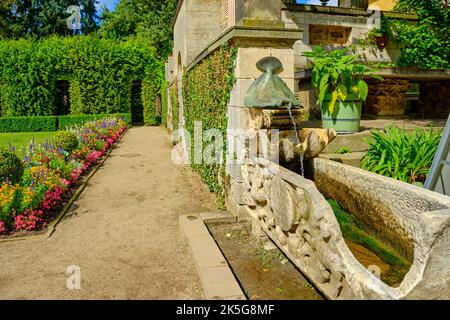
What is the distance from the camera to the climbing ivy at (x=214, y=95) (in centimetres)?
470

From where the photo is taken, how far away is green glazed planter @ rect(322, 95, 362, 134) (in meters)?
5.01

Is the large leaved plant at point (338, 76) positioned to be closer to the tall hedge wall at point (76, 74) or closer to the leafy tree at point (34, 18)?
the tall hedge wall at point (76, 74)

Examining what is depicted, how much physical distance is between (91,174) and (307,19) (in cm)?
639

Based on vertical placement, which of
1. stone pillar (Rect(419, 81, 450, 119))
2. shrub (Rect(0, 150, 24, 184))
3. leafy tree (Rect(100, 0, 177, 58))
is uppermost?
leafy tree (Rect(100, 0, 177, 58))

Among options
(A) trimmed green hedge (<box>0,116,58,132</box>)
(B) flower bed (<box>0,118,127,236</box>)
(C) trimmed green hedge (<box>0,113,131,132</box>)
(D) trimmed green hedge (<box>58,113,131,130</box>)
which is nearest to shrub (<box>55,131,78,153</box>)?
(B) flower bed (<box>0,118,127,236</box>)

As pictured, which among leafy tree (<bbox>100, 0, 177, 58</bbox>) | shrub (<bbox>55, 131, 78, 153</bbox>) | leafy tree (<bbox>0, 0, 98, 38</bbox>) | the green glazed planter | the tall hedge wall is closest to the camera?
the green glazed planter

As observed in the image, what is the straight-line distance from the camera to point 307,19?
28.0 ft

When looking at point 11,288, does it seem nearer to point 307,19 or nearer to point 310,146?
point 310,146

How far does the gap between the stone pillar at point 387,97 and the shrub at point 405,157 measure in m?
4.70

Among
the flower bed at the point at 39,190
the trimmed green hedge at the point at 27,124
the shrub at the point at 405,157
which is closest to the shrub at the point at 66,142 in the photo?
the flower bed at the point at 39,190

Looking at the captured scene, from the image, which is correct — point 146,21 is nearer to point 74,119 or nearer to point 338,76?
point 74,119

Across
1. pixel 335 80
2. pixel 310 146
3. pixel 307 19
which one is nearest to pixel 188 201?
pixel 310 146

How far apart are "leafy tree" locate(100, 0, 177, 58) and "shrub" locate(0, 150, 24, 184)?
24055 millimetres

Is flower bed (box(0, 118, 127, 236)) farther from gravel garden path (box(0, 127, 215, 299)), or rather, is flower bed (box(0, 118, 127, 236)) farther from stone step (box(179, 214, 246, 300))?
stone step (box(179, 214, 246, 300))
